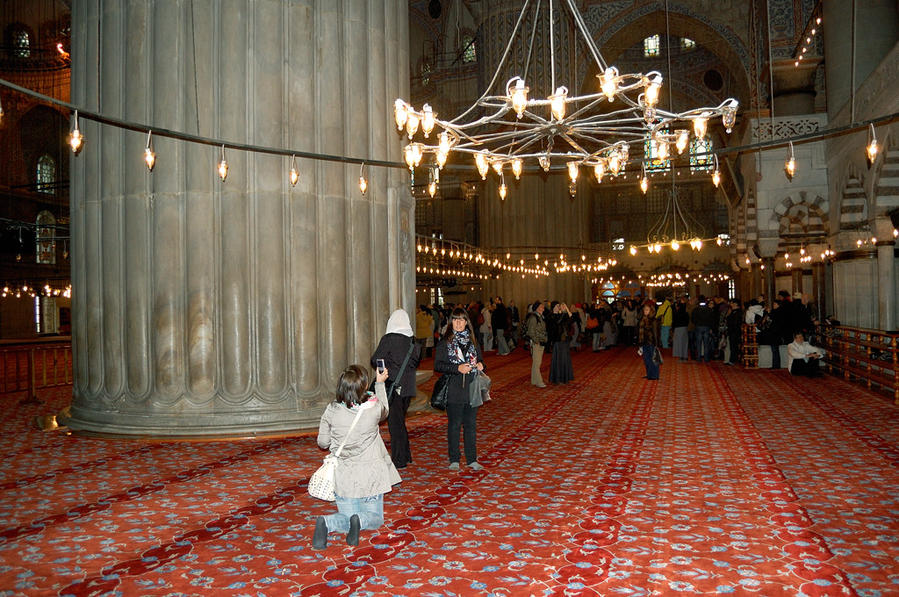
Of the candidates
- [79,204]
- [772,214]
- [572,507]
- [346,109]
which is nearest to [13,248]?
[79,204]

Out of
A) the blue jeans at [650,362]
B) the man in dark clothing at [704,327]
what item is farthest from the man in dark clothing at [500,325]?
the blue jeans at [650,362]

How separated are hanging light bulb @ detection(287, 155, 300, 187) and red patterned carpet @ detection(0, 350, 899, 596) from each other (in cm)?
260

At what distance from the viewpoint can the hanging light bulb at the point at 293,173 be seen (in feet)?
23.9

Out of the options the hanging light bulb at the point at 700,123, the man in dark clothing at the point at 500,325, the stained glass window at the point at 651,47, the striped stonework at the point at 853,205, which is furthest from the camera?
the stained glass window at the point at 651,47

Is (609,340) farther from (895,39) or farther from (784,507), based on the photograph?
(784,507)

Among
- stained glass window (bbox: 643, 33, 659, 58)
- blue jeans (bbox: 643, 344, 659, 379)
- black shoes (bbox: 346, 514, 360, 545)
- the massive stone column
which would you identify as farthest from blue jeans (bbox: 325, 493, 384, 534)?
stained glass window (bbox: 643, 33, 659, 58)

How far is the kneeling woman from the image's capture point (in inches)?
151

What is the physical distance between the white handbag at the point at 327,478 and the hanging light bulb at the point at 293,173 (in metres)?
4.03

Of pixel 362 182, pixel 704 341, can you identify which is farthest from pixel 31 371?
pixel 704 341

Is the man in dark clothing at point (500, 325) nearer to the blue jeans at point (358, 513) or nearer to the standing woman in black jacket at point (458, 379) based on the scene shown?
the standing woman in black jacket at point (458, 379)

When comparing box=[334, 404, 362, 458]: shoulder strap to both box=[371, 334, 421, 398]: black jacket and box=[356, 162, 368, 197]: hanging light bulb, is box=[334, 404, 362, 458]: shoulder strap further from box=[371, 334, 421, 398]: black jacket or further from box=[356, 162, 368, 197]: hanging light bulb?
box=[356, 162, 368, 197]: hanging light bulb

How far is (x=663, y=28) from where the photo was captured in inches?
892

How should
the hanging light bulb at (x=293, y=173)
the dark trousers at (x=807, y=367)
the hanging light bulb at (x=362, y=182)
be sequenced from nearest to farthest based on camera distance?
the hanging light bulb at (x=293, y=173)
the hanging light bulb at (x=362, y=182)
the dark trousers at (x=807, y=367)

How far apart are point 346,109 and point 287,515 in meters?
5.06
